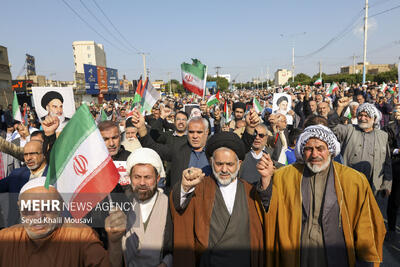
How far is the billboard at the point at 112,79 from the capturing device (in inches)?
1917

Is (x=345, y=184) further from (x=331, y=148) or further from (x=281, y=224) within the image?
(x=281, y=224)

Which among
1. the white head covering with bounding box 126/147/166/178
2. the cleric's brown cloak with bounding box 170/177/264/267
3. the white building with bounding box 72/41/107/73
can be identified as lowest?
the cleric's brown cloak with bounding box 170/177/264/267

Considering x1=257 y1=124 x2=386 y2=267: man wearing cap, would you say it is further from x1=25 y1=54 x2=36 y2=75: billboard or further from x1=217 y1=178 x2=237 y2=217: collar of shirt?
x1=25 y1=54 x2=36 y2=75: billboard

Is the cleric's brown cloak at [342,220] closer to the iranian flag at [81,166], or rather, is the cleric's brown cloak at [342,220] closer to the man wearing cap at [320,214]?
the man wearing cap at [320,214]

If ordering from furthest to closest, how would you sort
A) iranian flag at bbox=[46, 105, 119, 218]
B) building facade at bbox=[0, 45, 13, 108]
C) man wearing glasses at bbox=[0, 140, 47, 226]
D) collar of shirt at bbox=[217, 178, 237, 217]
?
building facade at bbox=[0, 45, 13, 108] → man wearing glasses at bbox=[0, 140, 47, 226] → collar of shirt at bbox=[217, 178, 237, 217] → iranian flag at bbox=[46, 105, 119, 218]

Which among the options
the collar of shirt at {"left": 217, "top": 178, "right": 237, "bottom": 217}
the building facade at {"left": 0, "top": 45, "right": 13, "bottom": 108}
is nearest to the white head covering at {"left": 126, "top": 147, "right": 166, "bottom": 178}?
the collar of shirt at {"left": 217, "top": 178, "right": 237, "bottom": 217}

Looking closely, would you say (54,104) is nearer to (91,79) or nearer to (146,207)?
(146,207)

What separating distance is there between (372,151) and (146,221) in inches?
128

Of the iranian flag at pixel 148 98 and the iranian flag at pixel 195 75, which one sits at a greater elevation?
the iranian flag at pixel 195 75

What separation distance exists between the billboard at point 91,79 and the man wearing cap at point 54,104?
135ft

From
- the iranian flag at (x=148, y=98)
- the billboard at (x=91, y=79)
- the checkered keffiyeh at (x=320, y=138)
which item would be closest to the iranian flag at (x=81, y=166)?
the checkered keffiyeh at (x=320, y=138)

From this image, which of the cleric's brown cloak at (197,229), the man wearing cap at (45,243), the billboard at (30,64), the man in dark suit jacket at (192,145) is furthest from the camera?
the billboard at (30,64)

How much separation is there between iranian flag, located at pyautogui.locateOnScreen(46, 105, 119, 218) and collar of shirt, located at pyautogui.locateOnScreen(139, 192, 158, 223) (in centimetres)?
31

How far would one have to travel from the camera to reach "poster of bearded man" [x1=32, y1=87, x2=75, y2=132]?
3666 mm
